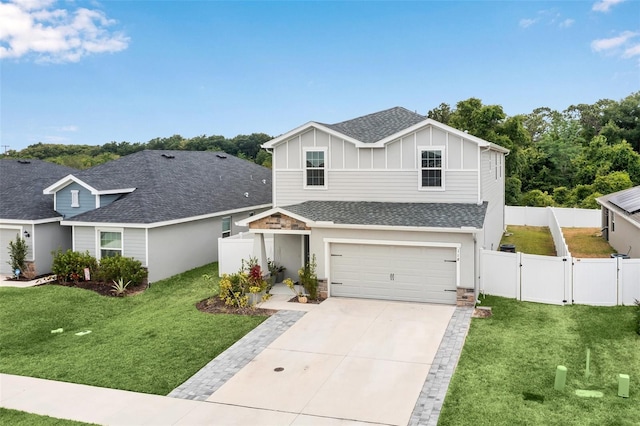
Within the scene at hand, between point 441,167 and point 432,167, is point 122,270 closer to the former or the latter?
point 432,167

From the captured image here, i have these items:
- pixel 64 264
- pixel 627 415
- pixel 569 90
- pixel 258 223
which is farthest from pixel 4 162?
pixel 569 90

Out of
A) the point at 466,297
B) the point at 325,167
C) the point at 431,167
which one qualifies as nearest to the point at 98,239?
the point at 325,167

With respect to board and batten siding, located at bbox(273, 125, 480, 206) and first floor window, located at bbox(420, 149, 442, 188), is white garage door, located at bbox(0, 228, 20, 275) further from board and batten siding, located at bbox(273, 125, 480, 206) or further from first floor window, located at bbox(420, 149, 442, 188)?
first floor window, located at bbox(420, 149, 442, 188)

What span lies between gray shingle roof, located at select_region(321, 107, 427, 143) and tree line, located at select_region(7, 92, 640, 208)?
62.7ft

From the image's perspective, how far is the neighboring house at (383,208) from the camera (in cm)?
1521

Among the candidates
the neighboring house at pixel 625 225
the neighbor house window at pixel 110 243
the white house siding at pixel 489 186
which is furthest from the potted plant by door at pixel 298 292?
the neighboring house at pixel 625 225

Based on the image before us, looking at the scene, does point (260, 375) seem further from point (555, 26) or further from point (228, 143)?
point (228, 143)

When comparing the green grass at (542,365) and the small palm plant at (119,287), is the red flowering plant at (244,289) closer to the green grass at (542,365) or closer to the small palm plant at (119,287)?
the small palm plant at (119,287)

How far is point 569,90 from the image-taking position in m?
60.6

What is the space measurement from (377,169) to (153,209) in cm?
886

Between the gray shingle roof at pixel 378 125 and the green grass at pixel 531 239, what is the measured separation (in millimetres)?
8871

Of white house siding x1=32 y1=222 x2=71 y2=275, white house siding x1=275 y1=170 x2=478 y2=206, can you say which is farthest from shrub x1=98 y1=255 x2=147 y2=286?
white house siding x1=275 y1=170 x2=478 y2=206

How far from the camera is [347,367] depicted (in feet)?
35.1

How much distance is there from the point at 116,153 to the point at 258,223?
56.1 m
